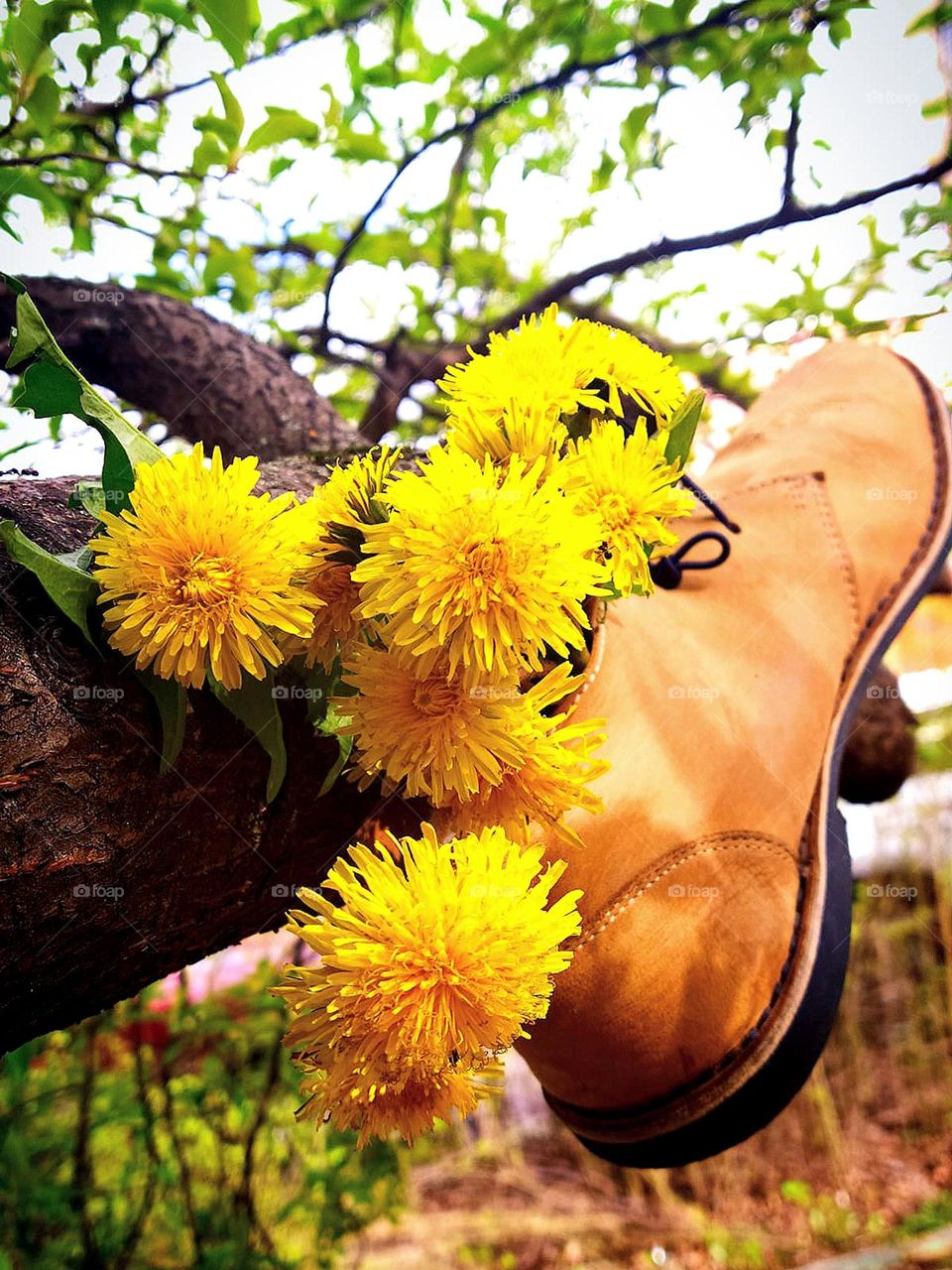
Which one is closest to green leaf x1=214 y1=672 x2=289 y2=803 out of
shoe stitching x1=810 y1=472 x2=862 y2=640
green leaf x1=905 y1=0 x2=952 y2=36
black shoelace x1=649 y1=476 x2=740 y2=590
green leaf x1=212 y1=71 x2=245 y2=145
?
black shoelace x1=649 y1=476 x2=740 y2=590

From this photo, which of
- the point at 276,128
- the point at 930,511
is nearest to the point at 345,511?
the point at 276,128

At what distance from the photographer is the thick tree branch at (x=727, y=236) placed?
937 mm

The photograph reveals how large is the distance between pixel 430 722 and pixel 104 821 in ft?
0.54

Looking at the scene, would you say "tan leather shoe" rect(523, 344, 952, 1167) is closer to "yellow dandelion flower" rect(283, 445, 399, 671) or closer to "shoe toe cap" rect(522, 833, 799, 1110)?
"shoe toe cap" rect(522, 833, 799, 1110)

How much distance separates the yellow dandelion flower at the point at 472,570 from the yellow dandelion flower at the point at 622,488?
7 centimetres

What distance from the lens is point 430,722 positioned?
Result: 38cm

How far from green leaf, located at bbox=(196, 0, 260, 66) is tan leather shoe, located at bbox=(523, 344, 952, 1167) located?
474mm

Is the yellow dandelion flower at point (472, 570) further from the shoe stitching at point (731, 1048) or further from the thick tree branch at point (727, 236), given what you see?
the thick tree branch at point (727, 236)

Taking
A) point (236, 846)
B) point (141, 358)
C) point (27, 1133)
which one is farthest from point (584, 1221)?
point (141, 358)

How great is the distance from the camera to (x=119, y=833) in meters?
0.41

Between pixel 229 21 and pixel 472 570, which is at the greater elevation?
pixel 229 21

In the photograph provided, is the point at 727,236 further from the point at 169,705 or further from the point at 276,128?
the point at 169,705

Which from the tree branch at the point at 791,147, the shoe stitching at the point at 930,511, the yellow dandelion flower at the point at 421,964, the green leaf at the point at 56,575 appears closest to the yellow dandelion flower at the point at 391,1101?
the yellow dandelion flower at the point at 421,964

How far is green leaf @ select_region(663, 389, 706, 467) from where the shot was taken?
1.54ft
